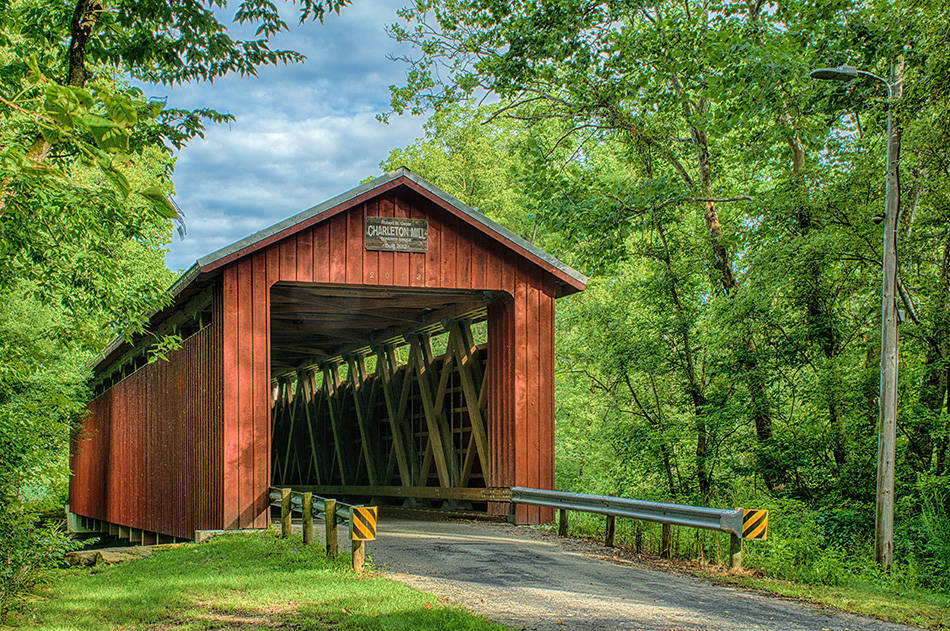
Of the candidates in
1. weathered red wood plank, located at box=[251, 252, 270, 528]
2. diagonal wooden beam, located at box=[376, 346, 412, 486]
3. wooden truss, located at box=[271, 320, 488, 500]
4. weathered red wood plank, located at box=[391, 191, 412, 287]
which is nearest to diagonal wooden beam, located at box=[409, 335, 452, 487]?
wooden truss, located at box=[271, 320, 488, 500]

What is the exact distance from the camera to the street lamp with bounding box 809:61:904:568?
355 inches

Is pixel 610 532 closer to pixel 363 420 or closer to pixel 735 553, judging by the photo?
pixel 735 553

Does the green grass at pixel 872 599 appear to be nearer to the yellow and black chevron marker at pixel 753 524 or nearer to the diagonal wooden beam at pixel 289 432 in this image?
the yellow and black chevron marker at pixel 753 524

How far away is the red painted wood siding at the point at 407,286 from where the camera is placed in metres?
11.0

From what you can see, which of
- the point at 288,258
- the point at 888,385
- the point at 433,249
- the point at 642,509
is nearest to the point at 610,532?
the point at 642,509

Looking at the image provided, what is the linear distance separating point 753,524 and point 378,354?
11240 millimetres

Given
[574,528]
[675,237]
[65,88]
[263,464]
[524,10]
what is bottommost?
[574,528]

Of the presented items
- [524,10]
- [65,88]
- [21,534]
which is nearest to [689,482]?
[524,10]

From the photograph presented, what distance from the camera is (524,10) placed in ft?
49.7

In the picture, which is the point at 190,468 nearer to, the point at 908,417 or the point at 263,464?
the point at 263,464

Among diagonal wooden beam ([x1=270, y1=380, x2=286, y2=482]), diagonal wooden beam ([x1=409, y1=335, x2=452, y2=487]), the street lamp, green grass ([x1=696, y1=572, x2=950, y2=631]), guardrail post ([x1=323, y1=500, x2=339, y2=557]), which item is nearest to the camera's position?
green grass ([x1=696, y1=572, x2=950, y2=631])

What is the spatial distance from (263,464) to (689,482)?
706cm

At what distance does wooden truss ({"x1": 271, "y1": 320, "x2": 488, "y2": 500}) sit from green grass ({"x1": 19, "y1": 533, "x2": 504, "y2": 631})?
5152 millimetres

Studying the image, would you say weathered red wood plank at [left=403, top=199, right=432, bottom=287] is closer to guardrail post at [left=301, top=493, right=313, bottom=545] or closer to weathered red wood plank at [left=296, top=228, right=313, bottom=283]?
weathered red wood plank at [left=296, top=228, right=313, bottom=283]
